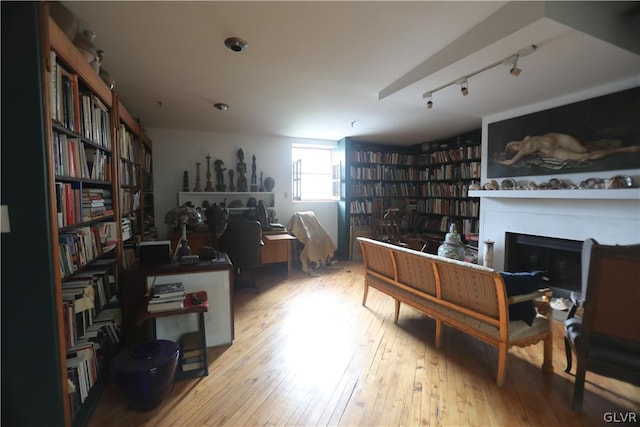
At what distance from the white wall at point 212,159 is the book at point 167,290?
270 cm

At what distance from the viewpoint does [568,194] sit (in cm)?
262

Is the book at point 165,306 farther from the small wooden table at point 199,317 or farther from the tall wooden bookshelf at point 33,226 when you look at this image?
the tall wooden bookshelf at point 33,226

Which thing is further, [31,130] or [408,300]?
[408,300]

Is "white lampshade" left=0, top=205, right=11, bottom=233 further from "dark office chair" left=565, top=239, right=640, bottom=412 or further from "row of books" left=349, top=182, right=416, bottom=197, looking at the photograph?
"row of books" left=349, top=182, right=416, bottom=197

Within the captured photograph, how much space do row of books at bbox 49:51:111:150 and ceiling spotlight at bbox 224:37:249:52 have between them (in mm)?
889

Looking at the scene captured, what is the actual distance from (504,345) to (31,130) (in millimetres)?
2741

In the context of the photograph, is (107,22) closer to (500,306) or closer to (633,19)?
(500,306)

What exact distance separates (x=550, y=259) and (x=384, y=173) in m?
2.95

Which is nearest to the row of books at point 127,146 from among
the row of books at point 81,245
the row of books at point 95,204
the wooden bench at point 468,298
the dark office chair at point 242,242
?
the row of books at point 95,204

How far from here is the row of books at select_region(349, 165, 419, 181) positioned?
523cm

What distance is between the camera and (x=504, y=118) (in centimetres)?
334

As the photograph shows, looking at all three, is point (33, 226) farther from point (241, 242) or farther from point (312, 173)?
point (312, 173)

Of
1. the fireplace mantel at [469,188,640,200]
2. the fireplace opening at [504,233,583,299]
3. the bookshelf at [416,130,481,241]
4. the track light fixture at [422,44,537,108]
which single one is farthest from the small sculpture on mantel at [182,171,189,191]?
the fireplace opening at [504,233,583,299]

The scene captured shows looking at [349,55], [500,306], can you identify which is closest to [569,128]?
[500,306]
